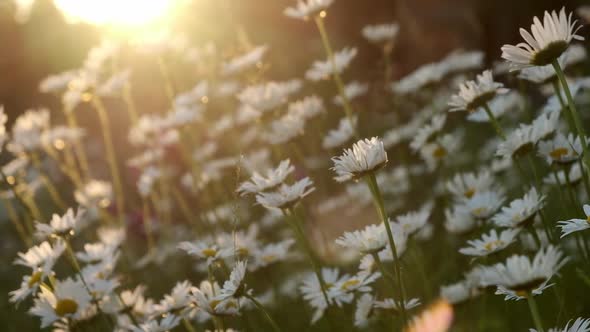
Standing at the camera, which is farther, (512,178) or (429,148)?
(512,178)

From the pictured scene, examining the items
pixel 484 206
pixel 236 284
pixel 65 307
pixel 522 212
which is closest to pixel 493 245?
pixel 522 212

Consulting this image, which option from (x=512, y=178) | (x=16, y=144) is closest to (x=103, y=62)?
(x=16, y=144)

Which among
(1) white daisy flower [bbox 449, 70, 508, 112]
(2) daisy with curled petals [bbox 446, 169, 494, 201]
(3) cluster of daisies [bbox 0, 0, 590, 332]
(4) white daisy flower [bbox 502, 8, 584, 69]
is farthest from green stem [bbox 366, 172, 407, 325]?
(2) daisy with curled petals [bbox 446, 169, 494, 201]

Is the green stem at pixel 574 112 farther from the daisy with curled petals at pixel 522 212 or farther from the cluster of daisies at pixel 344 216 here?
the daisy with curled petals at pixel 522 212

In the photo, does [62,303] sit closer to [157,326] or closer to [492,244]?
[157,326]

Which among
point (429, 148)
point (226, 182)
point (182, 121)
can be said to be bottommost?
point (429, 148)

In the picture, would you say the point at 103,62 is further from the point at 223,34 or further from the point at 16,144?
the point at 223,34

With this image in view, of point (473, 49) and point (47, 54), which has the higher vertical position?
point (47, 54)

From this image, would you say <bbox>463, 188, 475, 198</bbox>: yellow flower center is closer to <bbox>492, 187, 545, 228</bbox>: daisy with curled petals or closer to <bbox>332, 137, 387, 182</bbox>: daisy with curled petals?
<bbox>492, 187, 545, 228</bbox>: daisy with curled petals
